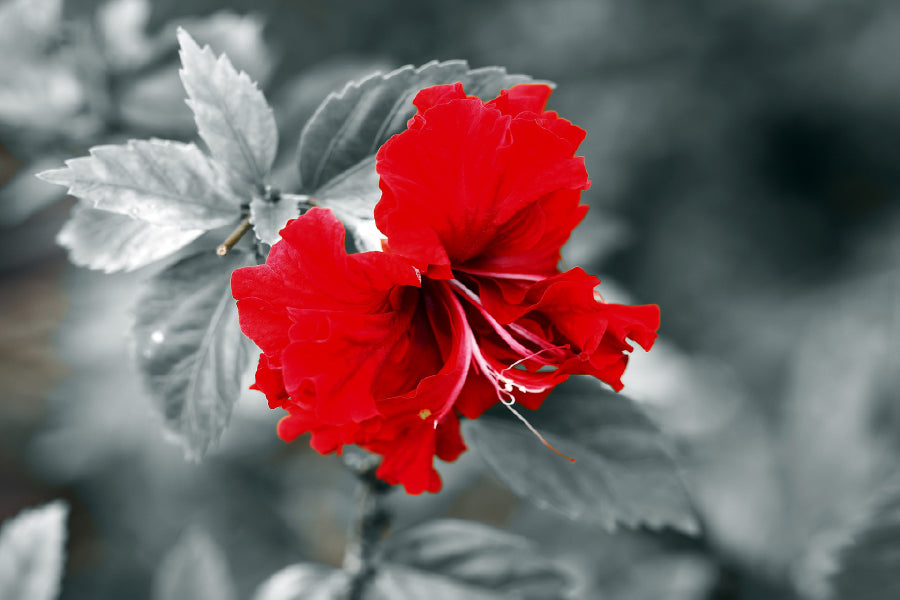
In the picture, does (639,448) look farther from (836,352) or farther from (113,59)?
(113,59)

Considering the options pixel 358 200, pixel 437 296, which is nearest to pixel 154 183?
pixel 358 200

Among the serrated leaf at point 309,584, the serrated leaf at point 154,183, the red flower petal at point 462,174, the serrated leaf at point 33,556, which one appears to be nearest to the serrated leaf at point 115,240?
the serrated leaf at point 154,183

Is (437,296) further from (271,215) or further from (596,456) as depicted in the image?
(596,456)

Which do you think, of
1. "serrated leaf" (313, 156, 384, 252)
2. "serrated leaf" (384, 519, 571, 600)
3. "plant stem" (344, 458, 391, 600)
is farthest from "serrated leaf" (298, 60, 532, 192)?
"serrated leaf" (384, 519, 571, 600)

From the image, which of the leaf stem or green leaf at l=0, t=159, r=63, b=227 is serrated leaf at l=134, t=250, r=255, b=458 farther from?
green leaf at l=0, t=159, r=63, b=227

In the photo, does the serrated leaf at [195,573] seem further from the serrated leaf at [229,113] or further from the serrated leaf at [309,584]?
the serrated leaf at [229,113]

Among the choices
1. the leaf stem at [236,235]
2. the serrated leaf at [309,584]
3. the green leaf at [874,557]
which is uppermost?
the green leaf at [874,557]

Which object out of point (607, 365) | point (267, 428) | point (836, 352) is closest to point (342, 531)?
point (267, 428)
